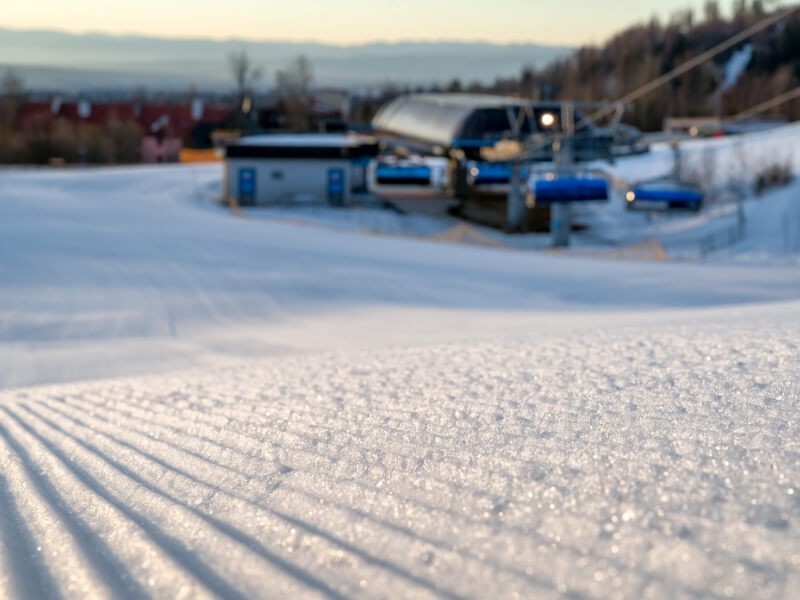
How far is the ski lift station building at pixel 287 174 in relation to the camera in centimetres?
3259

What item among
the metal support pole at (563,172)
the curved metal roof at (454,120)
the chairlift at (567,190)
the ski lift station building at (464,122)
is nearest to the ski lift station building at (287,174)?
the ski lift station building at (464,122)

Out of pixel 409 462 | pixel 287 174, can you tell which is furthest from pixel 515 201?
pixel 409 462

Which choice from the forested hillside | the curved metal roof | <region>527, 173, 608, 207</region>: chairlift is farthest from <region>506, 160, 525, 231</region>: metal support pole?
the forested hillside

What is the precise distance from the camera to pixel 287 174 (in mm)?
33125

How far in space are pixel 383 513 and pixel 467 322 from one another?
837 centimetres

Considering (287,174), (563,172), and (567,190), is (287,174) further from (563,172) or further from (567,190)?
(567,190)

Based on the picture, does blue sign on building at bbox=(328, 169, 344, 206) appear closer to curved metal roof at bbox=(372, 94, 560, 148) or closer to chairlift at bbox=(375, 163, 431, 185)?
chairlift at bbox=(375, 163, 431, 185)

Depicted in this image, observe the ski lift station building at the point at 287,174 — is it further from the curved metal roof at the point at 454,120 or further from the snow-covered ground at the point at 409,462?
the snow-covered ground at the point at 409,462

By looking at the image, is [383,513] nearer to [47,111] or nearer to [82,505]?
[82,505]

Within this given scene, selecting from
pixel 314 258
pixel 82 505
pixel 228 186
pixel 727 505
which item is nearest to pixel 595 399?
pixel 727 505

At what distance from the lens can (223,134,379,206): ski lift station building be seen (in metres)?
32.6

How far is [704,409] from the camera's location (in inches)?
171

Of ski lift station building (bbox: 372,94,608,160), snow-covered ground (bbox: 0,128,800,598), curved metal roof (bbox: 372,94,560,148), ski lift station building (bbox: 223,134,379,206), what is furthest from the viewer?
curved metal roof (bbox: 372,94,560,148)

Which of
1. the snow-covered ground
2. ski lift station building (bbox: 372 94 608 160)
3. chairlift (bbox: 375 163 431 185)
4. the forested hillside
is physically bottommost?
the snow-covered ground
